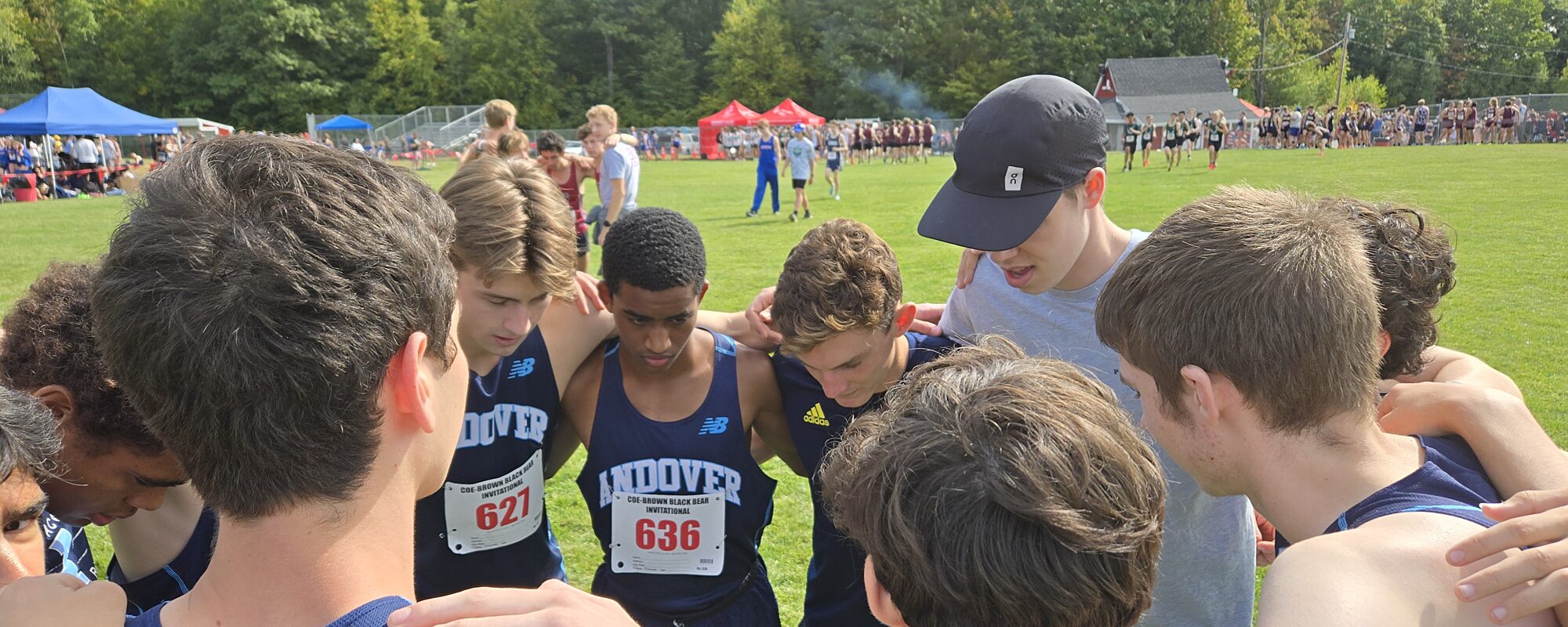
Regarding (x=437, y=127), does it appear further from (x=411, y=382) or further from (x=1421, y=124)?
(x=411, y=382)

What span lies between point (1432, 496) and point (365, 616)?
170 cm

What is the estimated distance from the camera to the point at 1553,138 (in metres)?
34.8

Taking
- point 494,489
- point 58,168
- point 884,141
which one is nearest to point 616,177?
point 494,489

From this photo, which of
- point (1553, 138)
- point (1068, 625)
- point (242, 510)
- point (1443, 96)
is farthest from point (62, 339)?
point (1443, 96)

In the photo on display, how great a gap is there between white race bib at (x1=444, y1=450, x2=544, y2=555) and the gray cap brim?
5.00ft

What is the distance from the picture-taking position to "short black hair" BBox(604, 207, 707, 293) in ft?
9.45

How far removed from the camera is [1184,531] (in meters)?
2.33

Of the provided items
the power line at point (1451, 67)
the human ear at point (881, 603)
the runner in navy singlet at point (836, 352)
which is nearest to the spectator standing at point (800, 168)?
the runner in navy singlet at point (836, 352)

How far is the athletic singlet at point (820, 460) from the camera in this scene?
2.94 m

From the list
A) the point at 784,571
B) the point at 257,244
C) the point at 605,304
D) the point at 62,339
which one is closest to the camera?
the point at 257,244

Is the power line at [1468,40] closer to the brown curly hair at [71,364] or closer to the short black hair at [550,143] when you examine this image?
the short black hair at [550,143]

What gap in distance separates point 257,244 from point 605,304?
6.88 ft

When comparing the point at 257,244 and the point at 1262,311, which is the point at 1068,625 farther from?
the point at 257,244

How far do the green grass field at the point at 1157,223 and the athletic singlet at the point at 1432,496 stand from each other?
0.74m
